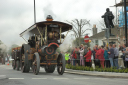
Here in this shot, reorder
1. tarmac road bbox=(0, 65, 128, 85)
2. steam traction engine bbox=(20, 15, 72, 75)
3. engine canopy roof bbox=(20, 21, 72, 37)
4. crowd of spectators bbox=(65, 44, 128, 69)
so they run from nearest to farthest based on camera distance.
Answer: tarmac road bbox=(0, 65, 128, 85) → steam traction engine bbox=(20, 15, 72, 75) → engine canopy roof bbox=(20, 21, 72, 37) → crowd of spectators bbox=(65, 44, 128, 69)

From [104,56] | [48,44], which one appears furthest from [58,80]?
[104,56]

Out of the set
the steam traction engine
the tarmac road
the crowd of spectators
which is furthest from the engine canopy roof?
the tarmac road

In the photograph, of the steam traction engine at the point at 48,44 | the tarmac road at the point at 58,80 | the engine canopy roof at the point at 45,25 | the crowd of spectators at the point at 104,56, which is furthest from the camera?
the crowd of spectators at the point at 104,56

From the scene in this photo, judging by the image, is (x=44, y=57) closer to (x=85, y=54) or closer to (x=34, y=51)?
(x=34, y=51)

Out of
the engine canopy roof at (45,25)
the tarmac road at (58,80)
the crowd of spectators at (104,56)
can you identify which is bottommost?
the tarmac road at (58,80)

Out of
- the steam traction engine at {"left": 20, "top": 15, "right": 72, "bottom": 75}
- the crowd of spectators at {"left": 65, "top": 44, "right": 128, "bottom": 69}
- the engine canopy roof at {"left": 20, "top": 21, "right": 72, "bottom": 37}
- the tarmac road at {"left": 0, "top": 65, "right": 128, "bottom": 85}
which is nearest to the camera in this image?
the tarmac road at {"left": 0, "top": 65, "right": 128, "bottom": 85}

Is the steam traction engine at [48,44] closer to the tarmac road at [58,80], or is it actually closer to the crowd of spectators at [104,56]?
the tarmac road at [58,80]

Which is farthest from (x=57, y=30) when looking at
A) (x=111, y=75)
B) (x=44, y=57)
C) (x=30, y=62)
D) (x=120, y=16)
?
(x=120, y=16)

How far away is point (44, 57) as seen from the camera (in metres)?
17.4

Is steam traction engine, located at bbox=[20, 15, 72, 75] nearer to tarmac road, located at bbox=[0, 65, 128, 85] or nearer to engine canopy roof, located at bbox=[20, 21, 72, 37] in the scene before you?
engine canopy roof, located at bbox=[20, 21, 72, 37]

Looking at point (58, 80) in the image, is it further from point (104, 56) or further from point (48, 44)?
point (104, 56)

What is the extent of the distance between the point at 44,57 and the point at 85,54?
3892 millimetres

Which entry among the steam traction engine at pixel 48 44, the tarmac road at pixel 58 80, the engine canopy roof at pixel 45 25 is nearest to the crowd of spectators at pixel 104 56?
the steam traction engine at pixel 48 44

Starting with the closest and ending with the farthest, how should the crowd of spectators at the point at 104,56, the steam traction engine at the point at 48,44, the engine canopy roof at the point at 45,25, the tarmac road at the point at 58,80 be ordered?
1. the tarmac road at the point at 58,80
2. the steam traction engine at the point at 48,44
3. the engine canopy roof at the point at 45,25
4. the crowd of spectators at the point at 104,56
